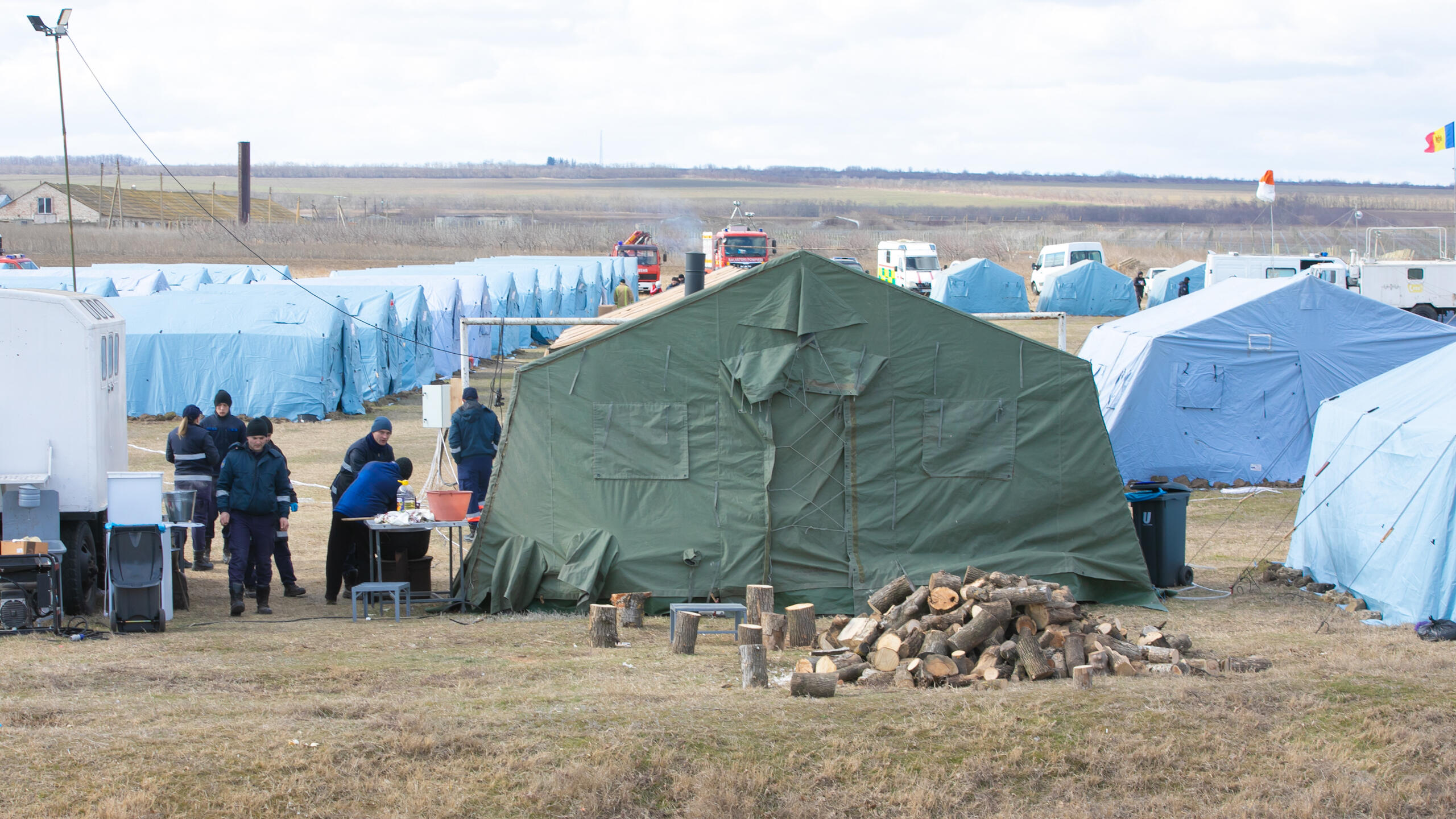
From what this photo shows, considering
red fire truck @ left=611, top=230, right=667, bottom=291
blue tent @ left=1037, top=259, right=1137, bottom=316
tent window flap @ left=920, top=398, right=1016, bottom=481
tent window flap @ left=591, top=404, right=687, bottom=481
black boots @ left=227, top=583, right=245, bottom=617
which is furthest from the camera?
red fire truck @ left=611, top=230, right=667, bottom=291

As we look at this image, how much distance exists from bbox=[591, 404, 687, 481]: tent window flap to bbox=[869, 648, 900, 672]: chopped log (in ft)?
8.77

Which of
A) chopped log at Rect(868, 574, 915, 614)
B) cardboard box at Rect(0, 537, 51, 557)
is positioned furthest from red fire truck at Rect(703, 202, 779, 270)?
cardboard box at Rect(0, 537, 51, 557)

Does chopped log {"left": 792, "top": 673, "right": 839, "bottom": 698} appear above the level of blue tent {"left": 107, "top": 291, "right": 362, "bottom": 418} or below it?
below

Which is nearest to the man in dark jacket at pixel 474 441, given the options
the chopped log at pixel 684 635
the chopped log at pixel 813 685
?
the chopped log at pixel 684 635

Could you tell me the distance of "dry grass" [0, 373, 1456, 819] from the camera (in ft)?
18.2

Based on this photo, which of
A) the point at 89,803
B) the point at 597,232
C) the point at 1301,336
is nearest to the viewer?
the point at 89,803

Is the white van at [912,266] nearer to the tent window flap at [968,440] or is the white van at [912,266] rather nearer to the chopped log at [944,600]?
the tent window flap at [968,440]

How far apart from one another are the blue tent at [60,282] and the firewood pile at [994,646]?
2297 cm

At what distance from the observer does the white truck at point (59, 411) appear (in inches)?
335

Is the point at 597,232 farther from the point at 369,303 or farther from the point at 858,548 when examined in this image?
the point at 858,548

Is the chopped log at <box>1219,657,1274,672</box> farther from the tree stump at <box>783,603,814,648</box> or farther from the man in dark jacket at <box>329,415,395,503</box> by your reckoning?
the man in dark jacket at <box>329,415,395,503</box>

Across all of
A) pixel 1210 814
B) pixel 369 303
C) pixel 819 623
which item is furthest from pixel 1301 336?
pixel 369 303

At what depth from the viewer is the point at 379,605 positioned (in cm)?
985

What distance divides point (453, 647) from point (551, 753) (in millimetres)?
2605
